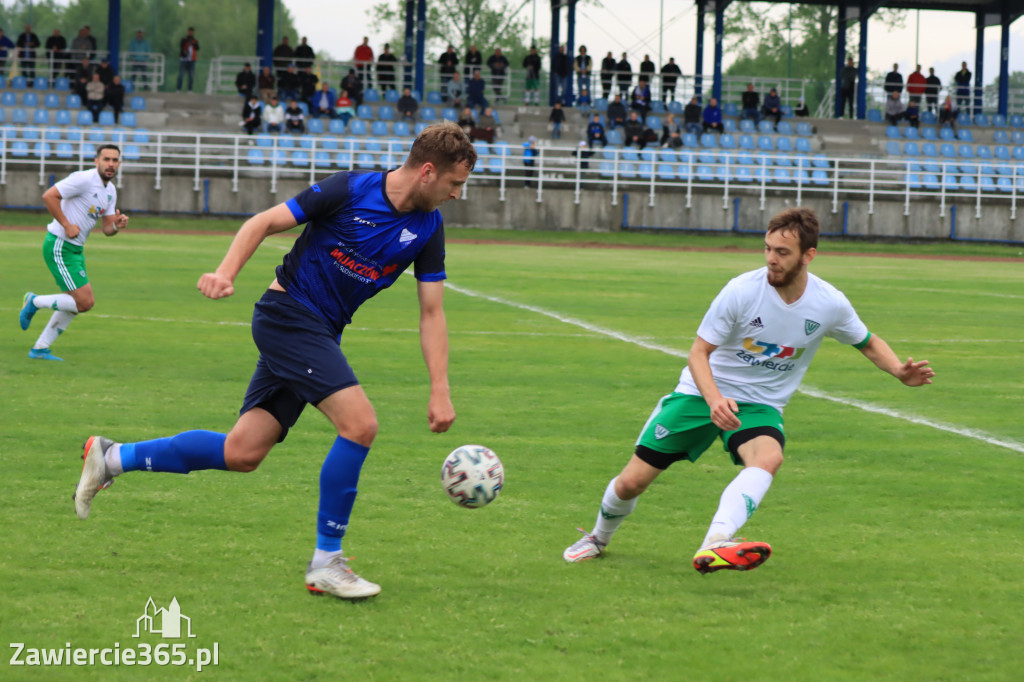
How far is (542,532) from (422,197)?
1.87 metres

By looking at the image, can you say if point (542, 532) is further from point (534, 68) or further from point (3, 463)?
point (534, 68)

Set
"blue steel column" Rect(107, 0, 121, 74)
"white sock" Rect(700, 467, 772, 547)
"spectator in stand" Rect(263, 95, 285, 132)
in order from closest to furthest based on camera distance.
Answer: "white sock" Rect(700, 467, 772, 547) < "spectator in stand" Rect(263, 95, 285, 132) < "blue steel column" Rect(107, 0, 121, 74)

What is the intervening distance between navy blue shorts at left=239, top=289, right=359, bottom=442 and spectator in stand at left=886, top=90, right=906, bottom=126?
1675 inches

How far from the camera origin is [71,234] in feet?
35.3

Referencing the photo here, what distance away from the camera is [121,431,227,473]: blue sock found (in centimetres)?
516

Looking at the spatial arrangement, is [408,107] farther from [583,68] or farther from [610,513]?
[610,513]

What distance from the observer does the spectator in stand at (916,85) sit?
1791 inches

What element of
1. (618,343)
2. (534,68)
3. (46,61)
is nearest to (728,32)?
(534,68)

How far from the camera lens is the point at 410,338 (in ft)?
42.7

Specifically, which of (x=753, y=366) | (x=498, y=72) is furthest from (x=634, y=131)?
(x=753, y=366)

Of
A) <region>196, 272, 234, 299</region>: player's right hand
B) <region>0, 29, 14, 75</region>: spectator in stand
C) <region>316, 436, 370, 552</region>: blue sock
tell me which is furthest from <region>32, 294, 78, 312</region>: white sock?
<region>0, 29, 14, 75</region>: spectator in stand

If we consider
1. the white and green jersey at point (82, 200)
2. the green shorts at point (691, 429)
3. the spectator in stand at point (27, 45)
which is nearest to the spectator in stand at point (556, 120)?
the spectator in stand at point (27, 45)

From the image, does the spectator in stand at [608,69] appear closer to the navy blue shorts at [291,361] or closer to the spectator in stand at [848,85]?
the spectator in stand at [848,85]

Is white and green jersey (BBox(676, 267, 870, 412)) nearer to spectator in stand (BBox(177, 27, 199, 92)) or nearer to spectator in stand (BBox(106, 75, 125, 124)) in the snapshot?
spectator in stand (BBox(106, 75, 125, 124))
